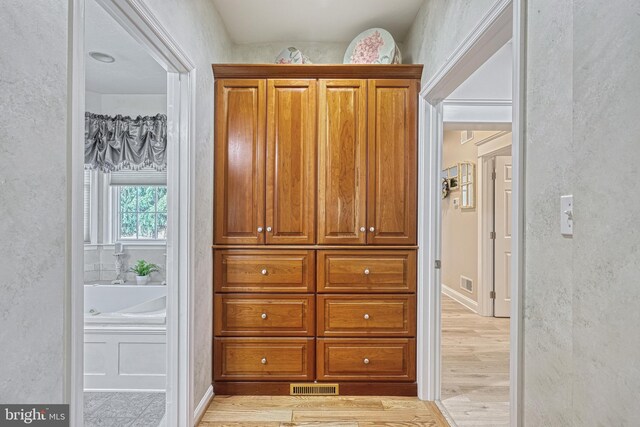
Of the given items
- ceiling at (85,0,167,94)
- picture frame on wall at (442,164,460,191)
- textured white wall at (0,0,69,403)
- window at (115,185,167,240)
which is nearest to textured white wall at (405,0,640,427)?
textured white wall at (0,0,69,403)

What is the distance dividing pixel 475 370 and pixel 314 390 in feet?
4.53

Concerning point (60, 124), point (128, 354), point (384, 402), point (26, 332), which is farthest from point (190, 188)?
point (384, 402)

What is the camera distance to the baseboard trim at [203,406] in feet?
7.02

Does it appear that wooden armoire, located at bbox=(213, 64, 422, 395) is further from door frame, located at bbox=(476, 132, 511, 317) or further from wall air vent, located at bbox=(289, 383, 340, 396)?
door frame, located at bbox=(476, 132, 511, 317)

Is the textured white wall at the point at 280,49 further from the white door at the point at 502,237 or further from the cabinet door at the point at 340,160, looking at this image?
the white door at the point at 502,237

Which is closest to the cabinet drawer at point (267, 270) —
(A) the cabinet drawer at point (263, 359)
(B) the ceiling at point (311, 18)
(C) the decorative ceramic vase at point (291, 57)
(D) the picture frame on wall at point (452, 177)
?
(A) the cabinet drawer at point (263, 359)

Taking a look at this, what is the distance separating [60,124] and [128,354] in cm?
206

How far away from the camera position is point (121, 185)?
3744mm

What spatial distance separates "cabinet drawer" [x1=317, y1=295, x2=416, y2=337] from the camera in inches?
97.7

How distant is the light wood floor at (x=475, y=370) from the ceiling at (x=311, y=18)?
2657 millimetres

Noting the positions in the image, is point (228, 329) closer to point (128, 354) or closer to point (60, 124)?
point (128, 354)

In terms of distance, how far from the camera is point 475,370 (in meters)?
2.95

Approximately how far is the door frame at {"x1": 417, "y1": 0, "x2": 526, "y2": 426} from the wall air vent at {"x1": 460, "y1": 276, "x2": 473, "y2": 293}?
291 centimetres

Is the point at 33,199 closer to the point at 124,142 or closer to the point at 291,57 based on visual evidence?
the point at 291,57
